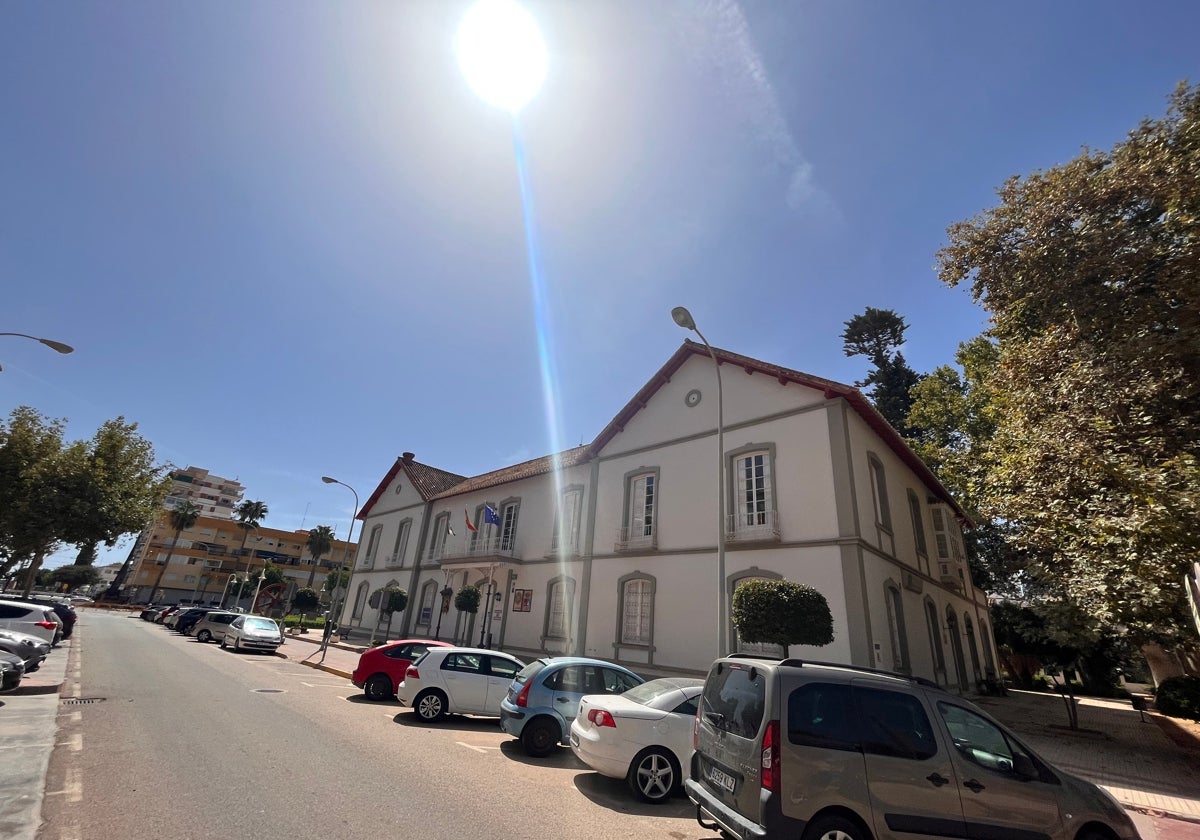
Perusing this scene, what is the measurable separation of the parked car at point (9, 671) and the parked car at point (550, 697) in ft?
30.6

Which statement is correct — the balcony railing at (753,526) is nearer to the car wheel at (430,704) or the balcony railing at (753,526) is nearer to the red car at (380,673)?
the red car at (380,673)

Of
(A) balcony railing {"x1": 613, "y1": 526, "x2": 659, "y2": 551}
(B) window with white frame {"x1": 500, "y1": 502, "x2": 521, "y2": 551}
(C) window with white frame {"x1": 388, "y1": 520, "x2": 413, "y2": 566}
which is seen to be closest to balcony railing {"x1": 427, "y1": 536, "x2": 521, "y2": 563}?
(B) window with white frame {"x1": 500, "y1": 502, "x2": 521, "y2": 551}

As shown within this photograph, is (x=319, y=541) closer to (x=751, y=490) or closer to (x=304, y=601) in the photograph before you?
(x=304, y=601)

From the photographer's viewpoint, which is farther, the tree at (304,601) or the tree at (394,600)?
the tree at (304,601)

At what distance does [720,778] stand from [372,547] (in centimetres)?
3523

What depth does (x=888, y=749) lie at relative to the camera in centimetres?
471

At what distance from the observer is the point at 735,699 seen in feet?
17.3

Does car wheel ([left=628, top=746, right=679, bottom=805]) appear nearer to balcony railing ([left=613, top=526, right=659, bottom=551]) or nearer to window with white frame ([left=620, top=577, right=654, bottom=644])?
window with white frame ([left=620, top=577, right=654, bottom=644])

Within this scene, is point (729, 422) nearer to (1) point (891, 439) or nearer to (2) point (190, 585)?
(1) point (891, 439)

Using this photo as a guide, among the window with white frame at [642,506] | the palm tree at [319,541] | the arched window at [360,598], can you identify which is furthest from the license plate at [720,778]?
the palm tree at [319,541]

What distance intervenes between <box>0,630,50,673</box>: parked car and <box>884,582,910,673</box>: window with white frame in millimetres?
20398

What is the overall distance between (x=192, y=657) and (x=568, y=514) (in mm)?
14083

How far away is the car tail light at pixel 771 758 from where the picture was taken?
445cm

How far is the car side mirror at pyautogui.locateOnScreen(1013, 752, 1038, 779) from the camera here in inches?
190
